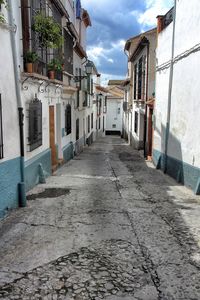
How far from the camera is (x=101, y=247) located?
4.92 meters

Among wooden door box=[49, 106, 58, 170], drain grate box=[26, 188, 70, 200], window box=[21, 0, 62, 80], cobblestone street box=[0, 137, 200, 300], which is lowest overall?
drain grate box=[26, 188, 70, 200]

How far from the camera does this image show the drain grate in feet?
26.5

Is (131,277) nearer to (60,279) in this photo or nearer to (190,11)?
(60,279)

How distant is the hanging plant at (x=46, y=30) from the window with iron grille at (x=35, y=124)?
1.53 metres

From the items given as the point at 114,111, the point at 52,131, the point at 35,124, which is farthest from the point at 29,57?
the point at 114,111

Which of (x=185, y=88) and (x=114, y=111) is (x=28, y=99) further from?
(x=114, y=111)

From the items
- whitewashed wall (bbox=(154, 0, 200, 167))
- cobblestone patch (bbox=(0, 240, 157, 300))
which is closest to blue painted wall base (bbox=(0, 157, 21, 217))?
cobblestone patch (bbox=(0, 240, 157, 300))

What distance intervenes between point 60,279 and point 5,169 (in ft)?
9.84

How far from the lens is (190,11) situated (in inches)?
366

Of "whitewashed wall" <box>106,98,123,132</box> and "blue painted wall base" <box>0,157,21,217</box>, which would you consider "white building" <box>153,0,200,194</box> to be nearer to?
"blue painted wall base" <box>0,157,21,217</box>

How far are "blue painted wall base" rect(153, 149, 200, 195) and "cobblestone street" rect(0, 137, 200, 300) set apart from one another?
17.6 inches

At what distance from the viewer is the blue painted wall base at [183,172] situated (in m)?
8.67

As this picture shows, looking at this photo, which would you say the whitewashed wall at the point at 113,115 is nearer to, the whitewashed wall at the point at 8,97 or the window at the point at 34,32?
the window at the point at 34,32

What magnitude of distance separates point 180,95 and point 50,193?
16.3ft
